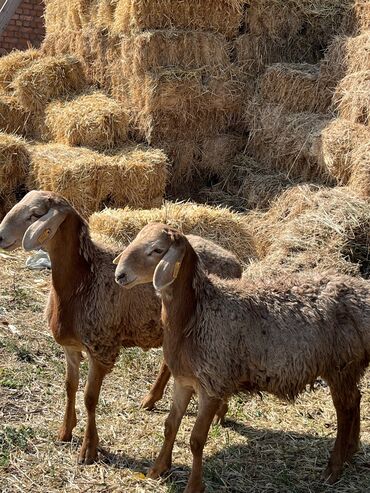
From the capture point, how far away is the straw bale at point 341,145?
8.73m

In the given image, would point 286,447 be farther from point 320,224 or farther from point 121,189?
point 121,189

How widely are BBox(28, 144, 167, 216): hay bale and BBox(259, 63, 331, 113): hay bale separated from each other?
1.79 metres

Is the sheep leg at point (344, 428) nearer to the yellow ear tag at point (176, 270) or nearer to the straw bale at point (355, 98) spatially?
the yellow ear tag at point (176, 270)

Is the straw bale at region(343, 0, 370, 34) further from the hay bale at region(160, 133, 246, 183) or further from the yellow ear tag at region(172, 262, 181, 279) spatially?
the yellow ear tag at region(172, 262, 181, 279)

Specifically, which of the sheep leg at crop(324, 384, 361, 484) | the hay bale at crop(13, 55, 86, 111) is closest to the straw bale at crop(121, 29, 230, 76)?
the hay bale at crop(13, 55, 86, 111)

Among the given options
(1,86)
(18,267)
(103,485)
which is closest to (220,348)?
(103,485)

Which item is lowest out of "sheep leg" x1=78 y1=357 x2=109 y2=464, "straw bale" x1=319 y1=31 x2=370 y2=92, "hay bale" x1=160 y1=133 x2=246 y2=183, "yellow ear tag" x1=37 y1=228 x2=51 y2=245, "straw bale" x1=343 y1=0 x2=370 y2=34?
"sheep leg" x1=78 y1=357 x2=109 y2=464

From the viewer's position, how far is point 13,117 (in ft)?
39.8

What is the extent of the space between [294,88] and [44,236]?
6372 mm

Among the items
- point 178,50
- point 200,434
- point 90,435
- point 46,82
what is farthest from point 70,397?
point 46,82

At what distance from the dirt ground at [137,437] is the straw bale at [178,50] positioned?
5126mm

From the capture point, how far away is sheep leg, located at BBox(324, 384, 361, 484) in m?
4.76

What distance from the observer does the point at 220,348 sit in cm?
449

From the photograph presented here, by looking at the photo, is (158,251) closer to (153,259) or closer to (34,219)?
(153,259)
